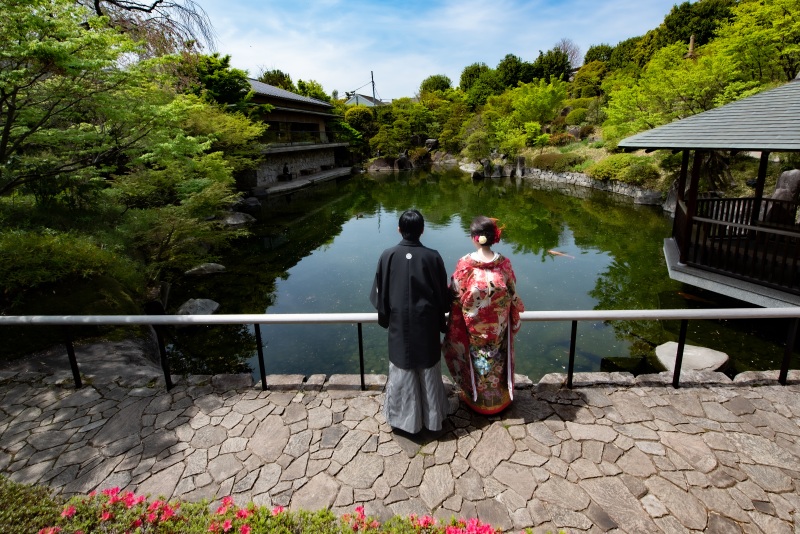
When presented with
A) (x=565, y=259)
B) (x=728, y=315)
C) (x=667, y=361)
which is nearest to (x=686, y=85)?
(x=565, y=259)

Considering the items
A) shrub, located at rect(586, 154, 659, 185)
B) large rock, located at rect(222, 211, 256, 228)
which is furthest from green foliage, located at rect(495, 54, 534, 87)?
large rock, located at rect(222, 211, 256, 228)

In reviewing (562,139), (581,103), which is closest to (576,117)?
(581,103)

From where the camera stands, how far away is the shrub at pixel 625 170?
18578 millimetres

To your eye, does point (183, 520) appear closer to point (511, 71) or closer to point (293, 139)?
point (293, 139)

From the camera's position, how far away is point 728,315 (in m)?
3.20

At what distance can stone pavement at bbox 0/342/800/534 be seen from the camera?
2389 millimetres

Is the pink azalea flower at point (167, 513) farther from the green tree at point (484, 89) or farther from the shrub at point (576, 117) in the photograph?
the green tree at point (484, 89)

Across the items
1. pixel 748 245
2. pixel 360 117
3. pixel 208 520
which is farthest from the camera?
pixel 360 117

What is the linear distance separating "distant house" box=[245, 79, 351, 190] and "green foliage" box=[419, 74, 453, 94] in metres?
24.0

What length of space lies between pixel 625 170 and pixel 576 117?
13.7 meters

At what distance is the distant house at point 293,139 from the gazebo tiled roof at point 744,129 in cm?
1999

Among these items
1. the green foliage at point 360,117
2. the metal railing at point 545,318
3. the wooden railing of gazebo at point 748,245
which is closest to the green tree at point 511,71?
the green foliage at point 360,117

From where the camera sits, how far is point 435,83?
181 feet

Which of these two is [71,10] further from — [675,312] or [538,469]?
[675,312]
